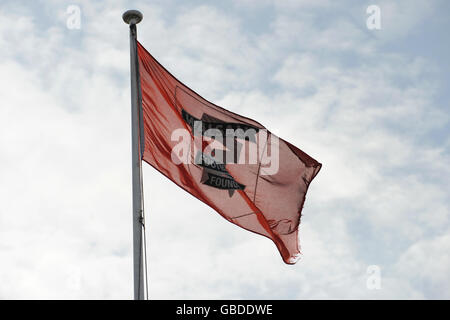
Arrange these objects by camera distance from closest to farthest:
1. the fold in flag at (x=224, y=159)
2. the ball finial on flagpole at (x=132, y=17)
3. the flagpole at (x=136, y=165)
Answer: the flagpole at (x=136, y=165) → the fold in flag at (x=224, y=159) → the ball finial on flagpole at (x=132, y=17)

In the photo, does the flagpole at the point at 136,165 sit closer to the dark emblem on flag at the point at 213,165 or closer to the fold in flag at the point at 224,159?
the fold in flag at the point at 224,159

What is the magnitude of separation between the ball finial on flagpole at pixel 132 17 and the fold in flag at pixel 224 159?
772 mm

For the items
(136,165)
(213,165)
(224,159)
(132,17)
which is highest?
(132,17)

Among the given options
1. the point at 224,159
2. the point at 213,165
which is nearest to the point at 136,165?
the point at 213,165

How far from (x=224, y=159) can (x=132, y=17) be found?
136 inches

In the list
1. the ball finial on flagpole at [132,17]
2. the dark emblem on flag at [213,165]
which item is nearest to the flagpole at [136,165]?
the ball finial on flagpole at [132,17]

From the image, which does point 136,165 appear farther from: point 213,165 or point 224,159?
point 224,159

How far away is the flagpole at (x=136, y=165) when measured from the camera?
12508mm

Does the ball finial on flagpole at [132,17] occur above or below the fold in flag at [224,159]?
above

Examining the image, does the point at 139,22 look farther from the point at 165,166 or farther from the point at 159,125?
the point at 165,166

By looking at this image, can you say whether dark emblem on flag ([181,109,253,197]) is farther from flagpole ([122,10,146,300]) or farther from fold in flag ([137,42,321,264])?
flagpole ([122,10,146,300])

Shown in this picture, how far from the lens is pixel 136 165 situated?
1326 centimetres
